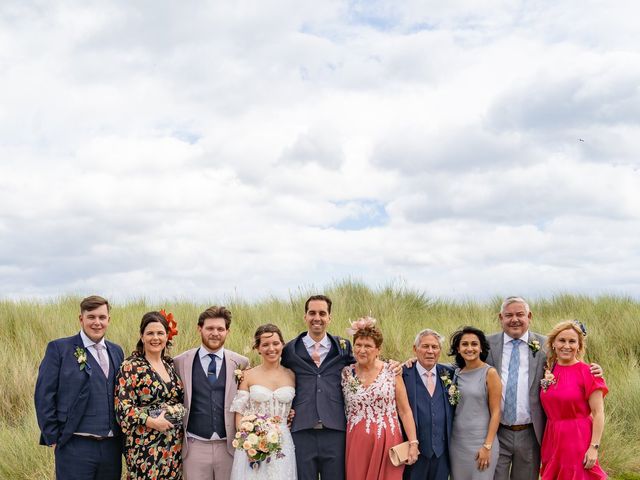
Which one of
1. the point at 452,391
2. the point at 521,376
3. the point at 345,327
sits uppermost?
the point at 345,327

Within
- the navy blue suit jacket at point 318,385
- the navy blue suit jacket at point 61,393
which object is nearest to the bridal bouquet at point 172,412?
the navy blue suit jacket at point 61,393

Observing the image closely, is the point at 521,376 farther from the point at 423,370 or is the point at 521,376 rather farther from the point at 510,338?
A: the point at 423,370

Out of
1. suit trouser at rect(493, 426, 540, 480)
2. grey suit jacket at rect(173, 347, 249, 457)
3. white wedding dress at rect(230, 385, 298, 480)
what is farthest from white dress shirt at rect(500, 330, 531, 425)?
grey suit jacket at rect(173, 347, 249, 457)

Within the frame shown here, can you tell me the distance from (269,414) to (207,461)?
0.64m

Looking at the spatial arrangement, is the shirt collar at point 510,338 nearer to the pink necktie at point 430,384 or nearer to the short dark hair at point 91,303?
the pink necktie at point 430,384

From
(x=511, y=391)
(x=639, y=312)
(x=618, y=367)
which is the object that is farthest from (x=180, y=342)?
(x=639, y=312)

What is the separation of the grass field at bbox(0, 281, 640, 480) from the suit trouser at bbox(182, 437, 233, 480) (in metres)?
1.81

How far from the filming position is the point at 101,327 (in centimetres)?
579

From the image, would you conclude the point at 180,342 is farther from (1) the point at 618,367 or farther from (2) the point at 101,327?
(1) the point at 618,367

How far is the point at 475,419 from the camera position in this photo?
19.3 feet

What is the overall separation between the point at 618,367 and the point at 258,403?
912cm

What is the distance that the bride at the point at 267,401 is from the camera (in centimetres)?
571

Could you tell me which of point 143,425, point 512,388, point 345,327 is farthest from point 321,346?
point 345,327

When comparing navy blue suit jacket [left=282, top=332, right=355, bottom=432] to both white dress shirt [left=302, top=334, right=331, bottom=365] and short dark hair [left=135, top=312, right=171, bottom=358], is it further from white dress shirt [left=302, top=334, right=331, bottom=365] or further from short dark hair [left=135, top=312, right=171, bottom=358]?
short dark hair [left=135, top=312, right=171, bottom=358]
